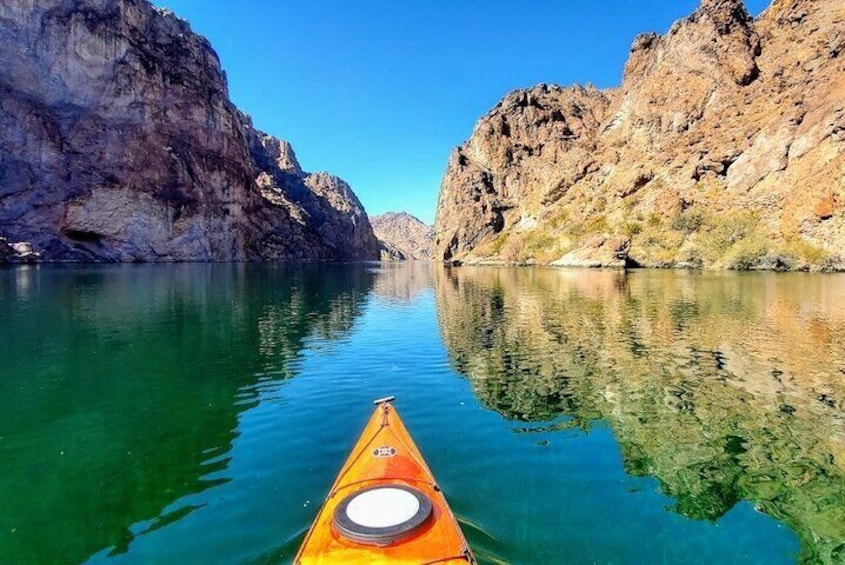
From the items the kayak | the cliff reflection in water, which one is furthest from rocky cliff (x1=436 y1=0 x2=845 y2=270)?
the kayak

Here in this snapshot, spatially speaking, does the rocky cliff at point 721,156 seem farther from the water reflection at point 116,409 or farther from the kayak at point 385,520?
the kayak at point 385,520

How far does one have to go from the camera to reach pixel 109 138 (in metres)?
141

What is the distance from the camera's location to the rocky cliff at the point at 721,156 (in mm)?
100938

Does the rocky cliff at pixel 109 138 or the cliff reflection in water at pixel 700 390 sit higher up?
the rocky cliff at pixel 109 138

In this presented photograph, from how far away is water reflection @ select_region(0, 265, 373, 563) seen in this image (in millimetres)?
10250

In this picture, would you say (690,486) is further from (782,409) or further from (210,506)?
(210,506)

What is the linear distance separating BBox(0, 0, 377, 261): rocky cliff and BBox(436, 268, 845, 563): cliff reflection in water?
133m

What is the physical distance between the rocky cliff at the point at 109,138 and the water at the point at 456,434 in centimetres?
12042

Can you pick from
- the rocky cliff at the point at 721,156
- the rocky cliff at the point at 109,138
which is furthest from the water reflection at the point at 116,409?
the rocky cliff at the point at 109,138

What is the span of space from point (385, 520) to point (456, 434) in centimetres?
820

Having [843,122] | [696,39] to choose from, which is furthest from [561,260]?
[696,39]

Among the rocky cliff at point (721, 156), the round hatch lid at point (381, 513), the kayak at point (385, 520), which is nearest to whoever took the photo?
the kayak at point (385, 520)

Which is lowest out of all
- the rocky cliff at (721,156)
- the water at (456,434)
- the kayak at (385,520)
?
the water at (456,434)

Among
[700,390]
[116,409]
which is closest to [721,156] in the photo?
[700,390]
